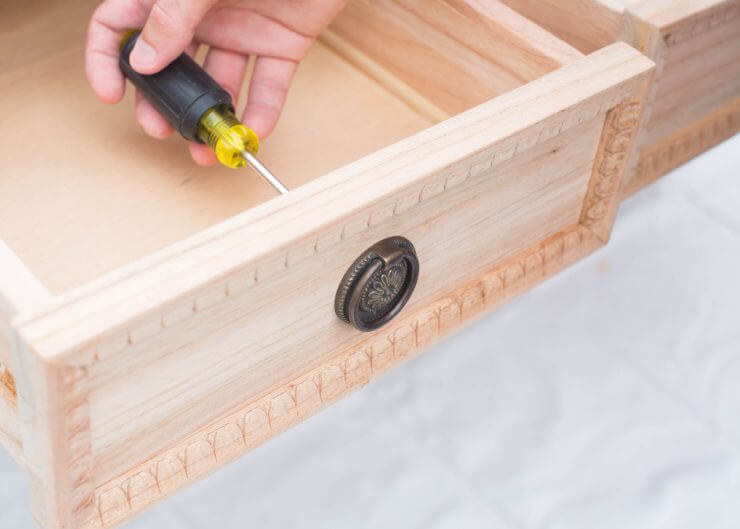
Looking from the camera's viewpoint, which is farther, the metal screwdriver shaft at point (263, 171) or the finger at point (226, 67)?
the finger at point (226, 67)

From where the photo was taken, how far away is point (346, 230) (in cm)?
50

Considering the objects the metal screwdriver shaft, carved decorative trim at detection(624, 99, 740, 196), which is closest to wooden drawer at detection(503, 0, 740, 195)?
carved decorative trim at detection(624, 99, 740, 196)

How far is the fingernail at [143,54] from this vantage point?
1.99ft

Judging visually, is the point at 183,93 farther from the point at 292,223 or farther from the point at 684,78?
the point at 684,78

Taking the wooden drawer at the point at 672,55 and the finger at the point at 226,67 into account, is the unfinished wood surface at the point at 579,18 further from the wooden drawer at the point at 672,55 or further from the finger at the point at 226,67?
the finger at the point at 226,67

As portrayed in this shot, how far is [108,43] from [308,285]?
0.24 m

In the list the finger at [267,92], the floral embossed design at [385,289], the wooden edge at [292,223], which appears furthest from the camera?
the finger at [267,92]

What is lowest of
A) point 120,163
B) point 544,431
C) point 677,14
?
point 544,431

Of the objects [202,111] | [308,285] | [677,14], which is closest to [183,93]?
[202,111]

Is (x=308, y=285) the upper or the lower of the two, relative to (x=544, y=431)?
upper

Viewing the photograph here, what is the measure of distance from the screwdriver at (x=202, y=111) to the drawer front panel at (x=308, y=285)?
10 centimetres

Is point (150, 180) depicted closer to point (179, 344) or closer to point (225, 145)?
point (225, 145)

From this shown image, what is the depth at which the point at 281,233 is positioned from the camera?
1.56 ft

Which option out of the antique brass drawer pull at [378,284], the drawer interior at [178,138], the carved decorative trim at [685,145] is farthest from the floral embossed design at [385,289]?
the carved decorative trim at [685,145]
